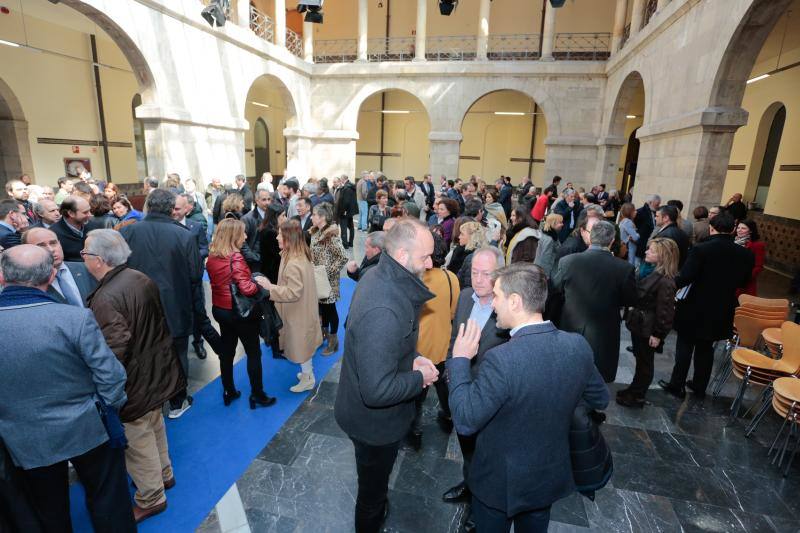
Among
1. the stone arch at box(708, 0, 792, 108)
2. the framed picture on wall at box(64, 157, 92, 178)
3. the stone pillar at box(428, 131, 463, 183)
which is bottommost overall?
the framed picture on wall at box(64, 157, 92, 178)

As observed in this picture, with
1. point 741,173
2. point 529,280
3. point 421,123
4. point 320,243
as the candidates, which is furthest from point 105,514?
point 421,123

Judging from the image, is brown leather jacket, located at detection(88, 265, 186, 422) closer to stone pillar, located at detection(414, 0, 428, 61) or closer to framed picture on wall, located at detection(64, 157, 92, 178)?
framed picture on wall, located at detection(64, 157, 92, 178)

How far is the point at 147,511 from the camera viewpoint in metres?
2.67

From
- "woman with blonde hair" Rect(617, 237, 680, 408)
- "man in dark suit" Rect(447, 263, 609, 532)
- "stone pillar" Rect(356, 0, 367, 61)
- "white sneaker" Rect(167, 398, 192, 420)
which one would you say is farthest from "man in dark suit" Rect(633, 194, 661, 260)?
"stone pillar" Rect(356, 0, 367, 61)

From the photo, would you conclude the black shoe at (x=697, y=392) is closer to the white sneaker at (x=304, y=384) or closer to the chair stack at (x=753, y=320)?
the chair stack at (x=753, y=320)

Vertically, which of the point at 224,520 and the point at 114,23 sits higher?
the point at 114,23

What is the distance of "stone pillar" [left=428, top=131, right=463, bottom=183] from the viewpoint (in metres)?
15.5

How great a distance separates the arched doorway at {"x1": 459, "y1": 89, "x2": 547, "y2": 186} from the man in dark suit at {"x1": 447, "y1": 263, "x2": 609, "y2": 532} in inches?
767

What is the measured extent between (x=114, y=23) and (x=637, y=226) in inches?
419

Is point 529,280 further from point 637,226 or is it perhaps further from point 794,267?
point 794,267

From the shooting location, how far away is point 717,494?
117 inches

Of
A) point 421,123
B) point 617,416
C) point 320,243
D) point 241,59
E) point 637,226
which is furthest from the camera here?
point 421,123

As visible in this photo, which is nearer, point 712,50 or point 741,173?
point 712,50

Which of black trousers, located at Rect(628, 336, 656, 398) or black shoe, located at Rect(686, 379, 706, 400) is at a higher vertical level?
black trousers, located at Rect(628, 336, 656, 398)
